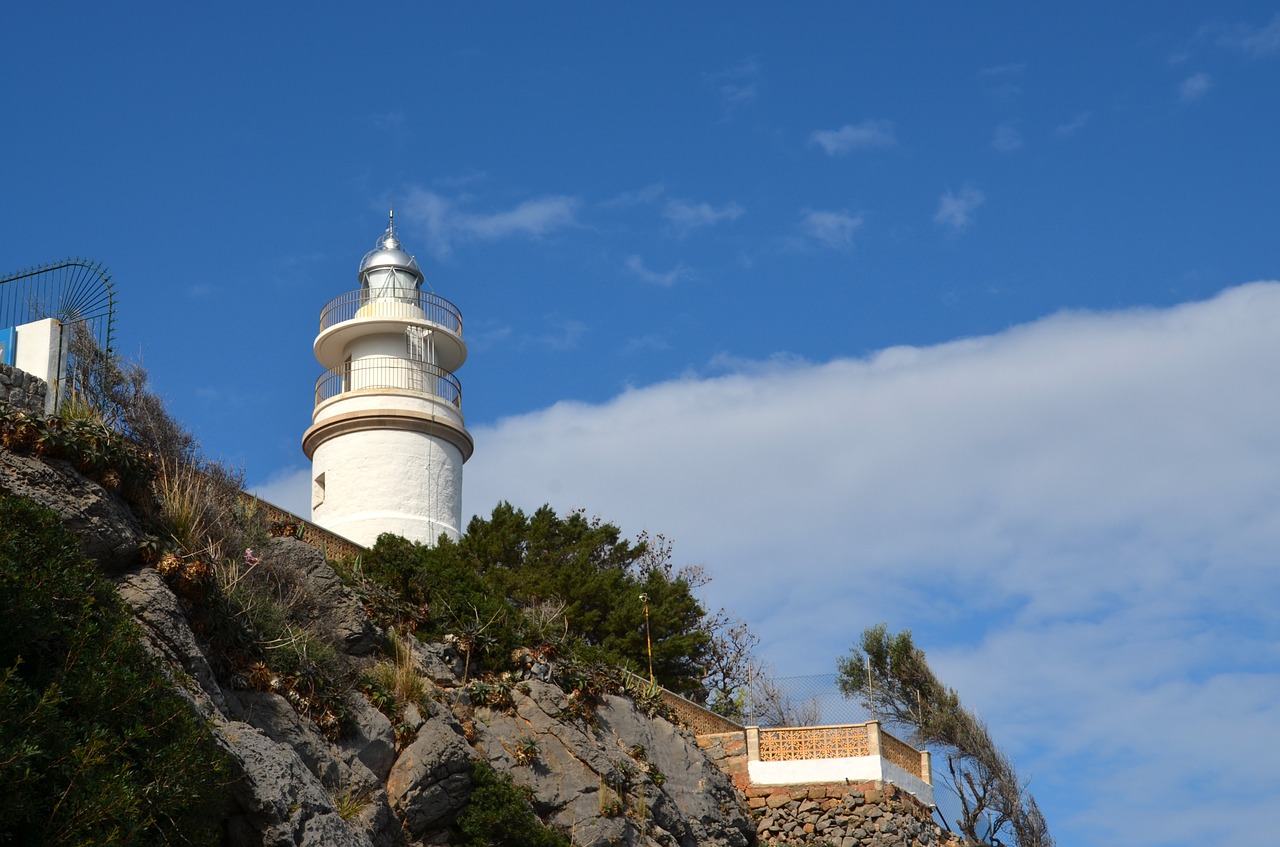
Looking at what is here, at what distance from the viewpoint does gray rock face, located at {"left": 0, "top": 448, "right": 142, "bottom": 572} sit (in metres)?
12.4

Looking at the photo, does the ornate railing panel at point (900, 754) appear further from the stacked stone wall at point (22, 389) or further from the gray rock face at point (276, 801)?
the stacked stone wall at point (22, 389)

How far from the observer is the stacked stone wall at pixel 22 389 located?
14727mm

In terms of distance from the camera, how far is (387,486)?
1031 inches

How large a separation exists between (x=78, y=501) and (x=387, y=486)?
13.5m

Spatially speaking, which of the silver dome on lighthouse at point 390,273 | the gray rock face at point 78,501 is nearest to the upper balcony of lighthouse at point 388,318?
the silver dome on lighthouse at point 390,273

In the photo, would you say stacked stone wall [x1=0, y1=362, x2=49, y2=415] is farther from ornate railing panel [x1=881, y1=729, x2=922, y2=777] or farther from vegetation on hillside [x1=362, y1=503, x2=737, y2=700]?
ornate railing panel [x1=881, y1=729, x2=922, y2=777]

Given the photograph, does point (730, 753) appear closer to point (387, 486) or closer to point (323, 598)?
point (387, 486)

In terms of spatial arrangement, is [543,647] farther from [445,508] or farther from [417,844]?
[445,508]

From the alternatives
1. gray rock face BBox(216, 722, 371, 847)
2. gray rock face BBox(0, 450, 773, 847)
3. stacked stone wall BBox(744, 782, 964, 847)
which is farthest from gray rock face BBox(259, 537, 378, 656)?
stacked stone wall BBox(744, 782, 964, 847)

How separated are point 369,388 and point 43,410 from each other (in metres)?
11.9

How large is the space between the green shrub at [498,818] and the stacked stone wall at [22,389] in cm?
595

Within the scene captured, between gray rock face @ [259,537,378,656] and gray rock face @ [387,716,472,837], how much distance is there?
127 centimetres

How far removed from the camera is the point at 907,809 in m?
22.7

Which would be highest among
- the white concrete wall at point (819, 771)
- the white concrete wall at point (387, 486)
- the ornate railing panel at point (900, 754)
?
the white concrete wall at point (387, 486)
